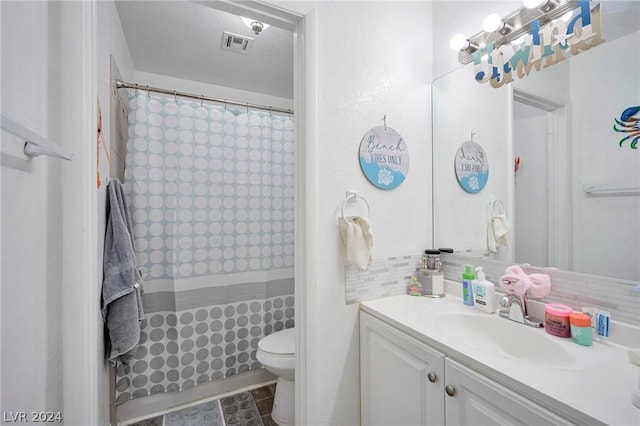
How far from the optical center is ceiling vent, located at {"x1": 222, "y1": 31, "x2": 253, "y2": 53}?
169 cm

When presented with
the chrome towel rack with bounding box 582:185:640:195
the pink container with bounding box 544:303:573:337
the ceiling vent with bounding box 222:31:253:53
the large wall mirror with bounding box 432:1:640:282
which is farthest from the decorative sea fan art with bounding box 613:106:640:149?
the ceiling vent with bounding box 222:31:253:53

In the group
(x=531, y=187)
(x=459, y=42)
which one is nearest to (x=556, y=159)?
(x=531, y=187)

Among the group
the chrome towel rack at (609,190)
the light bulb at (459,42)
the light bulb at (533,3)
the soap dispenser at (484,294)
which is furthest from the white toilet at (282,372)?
the light bulb at (533,3)

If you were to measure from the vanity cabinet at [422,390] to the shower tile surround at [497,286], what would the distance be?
153 mm

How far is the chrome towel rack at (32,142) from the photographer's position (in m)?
0.43

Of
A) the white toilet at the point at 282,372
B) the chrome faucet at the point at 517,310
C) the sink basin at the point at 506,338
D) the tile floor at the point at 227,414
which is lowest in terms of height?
the tile floor at the point at 227,414

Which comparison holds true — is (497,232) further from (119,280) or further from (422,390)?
(119,280)

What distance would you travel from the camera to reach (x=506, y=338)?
3.29 ft

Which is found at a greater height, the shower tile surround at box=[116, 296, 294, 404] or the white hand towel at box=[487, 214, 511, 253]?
the white hand towel at box=[487, 214, 511, 253]

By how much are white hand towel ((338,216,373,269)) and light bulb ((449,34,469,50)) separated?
92cm

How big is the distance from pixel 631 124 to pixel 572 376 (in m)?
0.78

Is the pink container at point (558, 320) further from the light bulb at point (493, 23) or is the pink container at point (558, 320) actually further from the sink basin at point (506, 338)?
the light bulb at point (493, 23)

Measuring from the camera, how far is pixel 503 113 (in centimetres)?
120

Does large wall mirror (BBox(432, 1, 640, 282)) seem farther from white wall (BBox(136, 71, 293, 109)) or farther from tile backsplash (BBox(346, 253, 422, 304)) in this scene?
white wall (BBox(136, 71, 293, 109))
